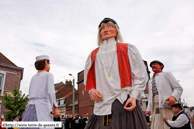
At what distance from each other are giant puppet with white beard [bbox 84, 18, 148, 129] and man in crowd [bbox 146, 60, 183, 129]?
6.12 ft

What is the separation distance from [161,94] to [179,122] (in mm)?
731

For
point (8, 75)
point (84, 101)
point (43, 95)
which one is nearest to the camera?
point (43, 95)

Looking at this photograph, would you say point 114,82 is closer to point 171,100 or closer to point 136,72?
point 136,72

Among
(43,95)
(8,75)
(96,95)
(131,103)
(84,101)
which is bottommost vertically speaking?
(131,103)

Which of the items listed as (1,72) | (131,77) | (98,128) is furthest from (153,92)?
(1,72)

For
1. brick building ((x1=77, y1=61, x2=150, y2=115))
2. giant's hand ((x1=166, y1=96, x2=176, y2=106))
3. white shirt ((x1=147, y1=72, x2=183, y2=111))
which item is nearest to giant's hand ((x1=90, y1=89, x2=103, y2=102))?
giant's hand ((x1=166, y1=96, x2=176, y2=106))

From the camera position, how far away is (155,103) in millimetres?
4301

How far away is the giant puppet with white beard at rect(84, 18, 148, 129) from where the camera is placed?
2160 mm

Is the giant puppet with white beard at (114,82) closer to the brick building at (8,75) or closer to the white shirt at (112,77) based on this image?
the white shirt at (112,77)

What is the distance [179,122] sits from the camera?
159 inches

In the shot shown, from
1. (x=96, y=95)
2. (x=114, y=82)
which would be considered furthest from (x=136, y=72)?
(x=96, y=95)

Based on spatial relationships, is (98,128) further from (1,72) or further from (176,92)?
(1,72)

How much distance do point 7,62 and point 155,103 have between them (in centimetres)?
2561

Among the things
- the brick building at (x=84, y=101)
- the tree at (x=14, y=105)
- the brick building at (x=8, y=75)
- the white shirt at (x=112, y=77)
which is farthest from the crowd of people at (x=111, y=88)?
the brick building at (x=84, y=101)
